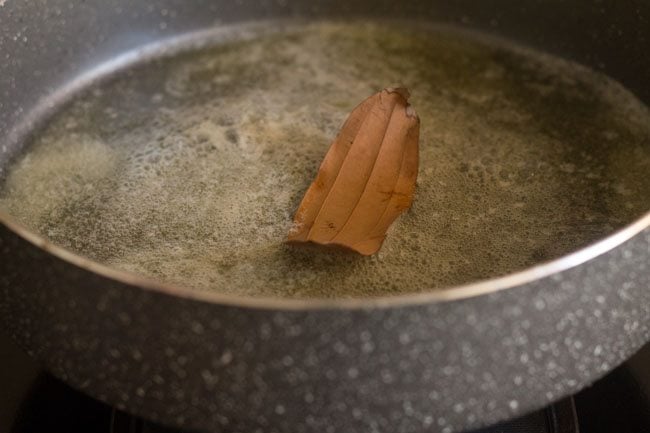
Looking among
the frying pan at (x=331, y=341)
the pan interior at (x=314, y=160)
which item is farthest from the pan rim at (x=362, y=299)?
the pan interior at (x=314, y=160)

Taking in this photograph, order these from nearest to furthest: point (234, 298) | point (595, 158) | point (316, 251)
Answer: point (234, 298), point (316, 251), point (595, 158)

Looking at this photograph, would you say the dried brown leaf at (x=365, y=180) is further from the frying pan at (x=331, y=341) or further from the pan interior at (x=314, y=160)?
the frying pan at (x=331, y=341)

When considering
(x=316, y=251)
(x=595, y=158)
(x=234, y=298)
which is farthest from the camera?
(x=595, y=158)

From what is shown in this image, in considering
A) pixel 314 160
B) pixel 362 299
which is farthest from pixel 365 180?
pixel 362 299

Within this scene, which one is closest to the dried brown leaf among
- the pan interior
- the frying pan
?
the pan interior

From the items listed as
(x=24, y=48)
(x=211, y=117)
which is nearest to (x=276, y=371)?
(x=211, y=117)

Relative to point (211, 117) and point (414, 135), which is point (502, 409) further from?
point (211, 117)
